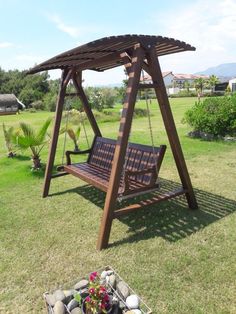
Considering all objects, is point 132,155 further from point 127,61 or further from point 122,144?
point 127,61

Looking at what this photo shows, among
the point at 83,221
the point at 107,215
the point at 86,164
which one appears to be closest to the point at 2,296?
the point at 107,215

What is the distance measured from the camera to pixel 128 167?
19.3 ft

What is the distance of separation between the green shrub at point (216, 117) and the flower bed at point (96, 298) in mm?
9367

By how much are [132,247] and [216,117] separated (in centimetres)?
849

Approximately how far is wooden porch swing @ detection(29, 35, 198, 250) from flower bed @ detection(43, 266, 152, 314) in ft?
3.48

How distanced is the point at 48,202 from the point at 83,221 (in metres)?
1.29

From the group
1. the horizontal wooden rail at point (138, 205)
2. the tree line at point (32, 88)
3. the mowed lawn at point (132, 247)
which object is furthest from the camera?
the tree line at point (32, 88)

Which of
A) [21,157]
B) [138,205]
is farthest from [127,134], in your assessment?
[21,157]

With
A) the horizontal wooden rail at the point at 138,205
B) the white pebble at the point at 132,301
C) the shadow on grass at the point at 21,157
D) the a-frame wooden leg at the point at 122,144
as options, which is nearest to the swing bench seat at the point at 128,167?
the horizontal wooden rail at the point at 138,205

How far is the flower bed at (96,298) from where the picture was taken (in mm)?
2863

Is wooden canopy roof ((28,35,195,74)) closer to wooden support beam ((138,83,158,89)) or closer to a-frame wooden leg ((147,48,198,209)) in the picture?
a-frame wooden leg ((147,48,198,209))

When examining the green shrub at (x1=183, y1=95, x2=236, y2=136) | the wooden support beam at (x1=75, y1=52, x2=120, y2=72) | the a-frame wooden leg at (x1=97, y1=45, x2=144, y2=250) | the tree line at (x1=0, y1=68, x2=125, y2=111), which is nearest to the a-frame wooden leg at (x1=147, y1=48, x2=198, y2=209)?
the a-frame wooden leg at (x1=97, y1=45, x2=144, y2=250)

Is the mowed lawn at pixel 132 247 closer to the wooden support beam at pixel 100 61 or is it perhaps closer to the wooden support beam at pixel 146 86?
the wooden support beam at pixel 146 86

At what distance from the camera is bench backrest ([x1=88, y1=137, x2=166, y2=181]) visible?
5.28 metres
